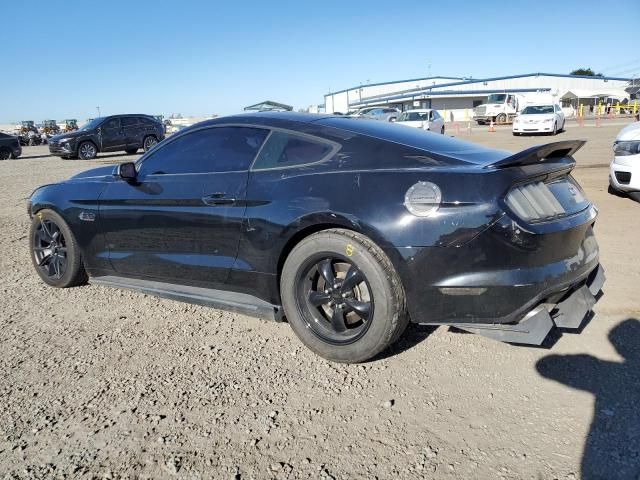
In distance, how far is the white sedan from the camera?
22344 mm

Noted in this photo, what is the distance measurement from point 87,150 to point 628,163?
696 inches

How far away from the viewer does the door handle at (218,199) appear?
3193 mm

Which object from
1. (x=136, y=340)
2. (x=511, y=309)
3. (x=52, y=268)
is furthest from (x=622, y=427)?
(x=52, y=268)

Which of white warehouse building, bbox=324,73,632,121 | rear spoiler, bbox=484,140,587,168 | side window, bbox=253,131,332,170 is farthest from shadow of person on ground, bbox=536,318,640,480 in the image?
white warehouse building, bbox=324,73,632,121

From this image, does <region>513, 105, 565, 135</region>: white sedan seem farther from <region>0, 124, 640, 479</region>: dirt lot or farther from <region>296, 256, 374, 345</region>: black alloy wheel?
<region>296, 256, 374, 345</region>: black alloy wheel

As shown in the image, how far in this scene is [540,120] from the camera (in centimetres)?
2242

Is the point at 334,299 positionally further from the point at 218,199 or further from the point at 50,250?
the point at 50,250

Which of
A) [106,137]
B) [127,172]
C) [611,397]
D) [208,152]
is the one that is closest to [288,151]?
[208,152]

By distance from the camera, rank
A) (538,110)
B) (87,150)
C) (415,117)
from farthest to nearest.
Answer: (415,117)
(538,110)
(87,150)

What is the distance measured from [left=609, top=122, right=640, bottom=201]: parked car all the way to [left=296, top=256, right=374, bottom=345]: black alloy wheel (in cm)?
513

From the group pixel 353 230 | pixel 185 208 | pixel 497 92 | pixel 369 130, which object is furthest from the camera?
pixel 497 92

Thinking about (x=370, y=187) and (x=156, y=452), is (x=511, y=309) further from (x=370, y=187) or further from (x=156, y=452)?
(x=156, y=452)

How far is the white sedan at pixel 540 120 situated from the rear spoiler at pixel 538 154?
21681 millimetres

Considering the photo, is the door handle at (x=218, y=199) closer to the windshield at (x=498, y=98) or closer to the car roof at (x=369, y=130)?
the car roof at (x=369, y=130)
